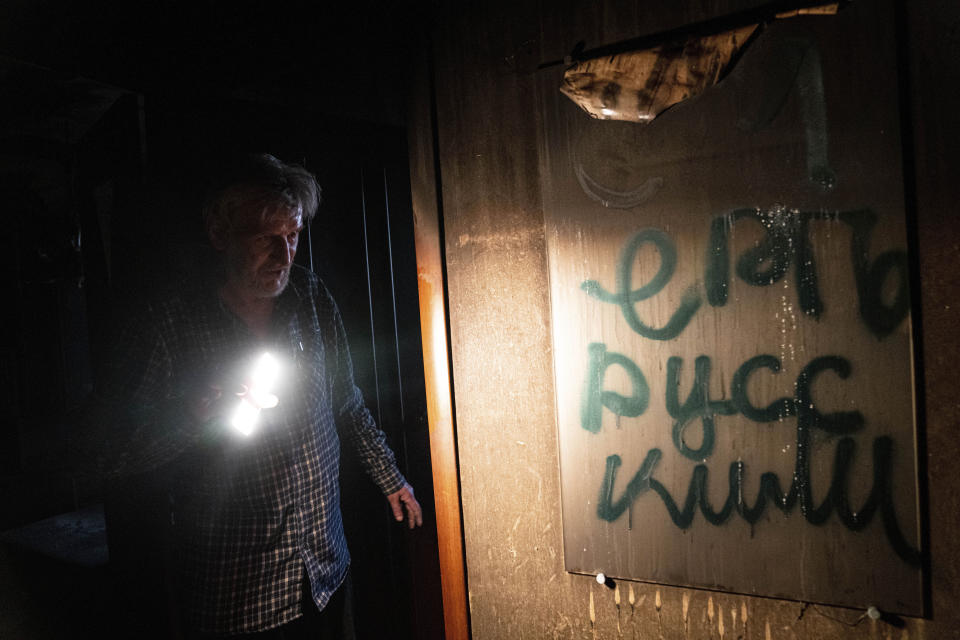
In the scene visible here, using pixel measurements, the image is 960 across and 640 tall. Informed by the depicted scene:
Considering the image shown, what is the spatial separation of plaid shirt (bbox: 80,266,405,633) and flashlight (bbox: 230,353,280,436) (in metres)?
0.04

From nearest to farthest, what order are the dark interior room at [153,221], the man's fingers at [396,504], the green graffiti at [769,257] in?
the green graffiti at [769,257]
the dark interior room at [153,221]
the man's fingers at [396,504]

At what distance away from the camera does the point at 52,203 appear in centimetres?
246

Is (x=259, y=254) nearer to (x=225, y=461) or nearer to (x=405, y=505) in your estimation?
(x=225, y=461)

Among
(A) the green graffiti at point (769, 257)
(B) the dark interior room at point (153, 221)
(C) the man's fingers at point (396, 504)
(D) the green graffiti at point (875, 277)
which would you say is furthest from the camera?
(C) the man's fingers at point (396, 504)

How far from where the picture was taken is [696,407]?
2.25m

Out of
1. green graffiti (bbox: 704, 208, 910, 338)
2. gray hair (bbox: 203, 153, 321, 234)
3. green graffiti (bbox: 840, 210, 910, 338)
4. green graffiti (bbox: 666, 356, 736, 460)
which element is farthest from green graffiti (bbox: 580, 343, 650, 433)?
gray hair (bbox: 203, 153, 321, 234)

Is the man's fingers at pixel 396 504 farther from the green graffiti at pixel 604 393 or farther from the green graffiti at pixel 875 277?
the green graffiti at pixel 875 277

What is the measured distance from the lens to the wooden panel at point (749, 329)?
1987 mm

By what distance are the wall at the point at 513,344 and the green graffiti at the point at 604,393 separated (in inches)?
8.4

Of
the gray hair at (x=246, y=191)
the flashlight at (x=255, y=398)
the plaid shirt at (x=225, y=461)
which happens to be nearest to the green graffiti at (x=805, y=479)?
the plaid shirt at (x=225, y=461)

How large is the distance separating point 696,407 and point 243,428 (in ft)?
6.86

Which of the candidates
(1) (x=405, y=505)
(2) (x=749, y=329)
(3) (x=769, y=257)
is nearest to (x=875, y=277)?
(3) (x=769, y=257)

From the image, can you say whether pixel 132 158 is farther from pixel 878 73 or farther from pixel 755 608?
pixel 755 608

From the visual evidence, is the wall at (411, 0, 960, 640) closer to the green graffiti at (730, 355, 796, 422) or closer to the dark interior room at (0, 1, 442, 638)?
the dark interior room at (0, 1, 442, 638)
